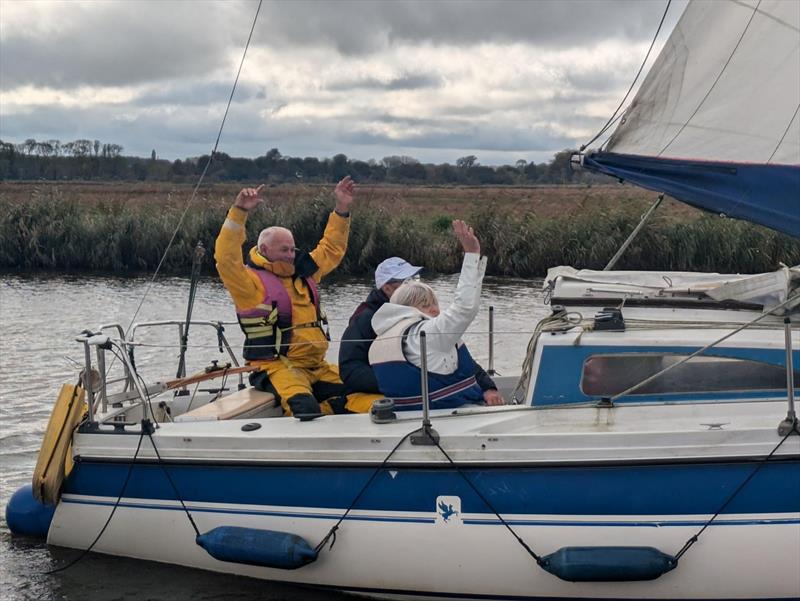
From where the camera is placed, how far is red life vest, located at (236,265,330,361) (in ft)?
24.8

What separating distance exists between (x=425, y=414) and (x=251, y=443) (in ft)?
3.80

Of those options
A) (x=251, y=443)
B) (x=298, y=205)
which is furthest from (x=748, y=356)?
(x=298, y=205)

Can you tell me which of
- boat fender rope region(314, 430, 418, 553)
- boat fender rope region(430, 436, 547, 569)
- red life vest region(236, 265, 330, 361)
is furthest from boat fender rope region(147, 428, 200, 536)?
boat fender rope region(430, 436, 547, 569)

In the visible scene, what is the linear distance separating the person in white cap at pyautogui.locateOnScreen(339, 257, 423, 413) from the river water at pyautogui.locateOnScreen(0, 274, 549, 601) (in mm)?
882

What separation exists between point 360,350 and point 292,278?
93 cm

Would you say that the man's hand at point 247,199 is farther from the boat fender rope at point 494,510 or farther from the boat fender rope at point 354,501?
the boat fender rope at point 494,510

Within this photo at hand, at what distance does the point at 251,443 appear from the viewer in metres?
6.67

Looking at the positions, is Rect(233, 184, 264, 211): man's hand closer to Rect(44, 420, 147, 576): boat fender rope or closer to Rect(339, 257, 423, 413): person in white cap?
Rect(339, 257, 423, 413): person in white cap

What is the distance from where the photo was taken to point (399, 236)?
24.1 m

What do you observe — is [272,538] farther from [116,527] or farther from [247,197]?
[247,197]

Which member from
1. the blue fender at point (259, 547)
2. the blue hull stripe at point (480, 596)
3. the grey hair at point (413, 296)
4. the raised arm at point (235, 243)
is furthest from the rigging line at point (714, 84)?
the blue fender at point (259, 547)

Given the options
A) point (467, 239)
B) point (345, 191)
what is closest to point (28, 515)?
point (345, 191)

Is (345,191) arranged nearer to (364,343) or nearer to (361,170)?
(364,343)

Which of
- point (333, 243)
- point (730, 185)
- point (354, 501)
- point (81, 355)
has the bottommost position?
point (81, 355)
